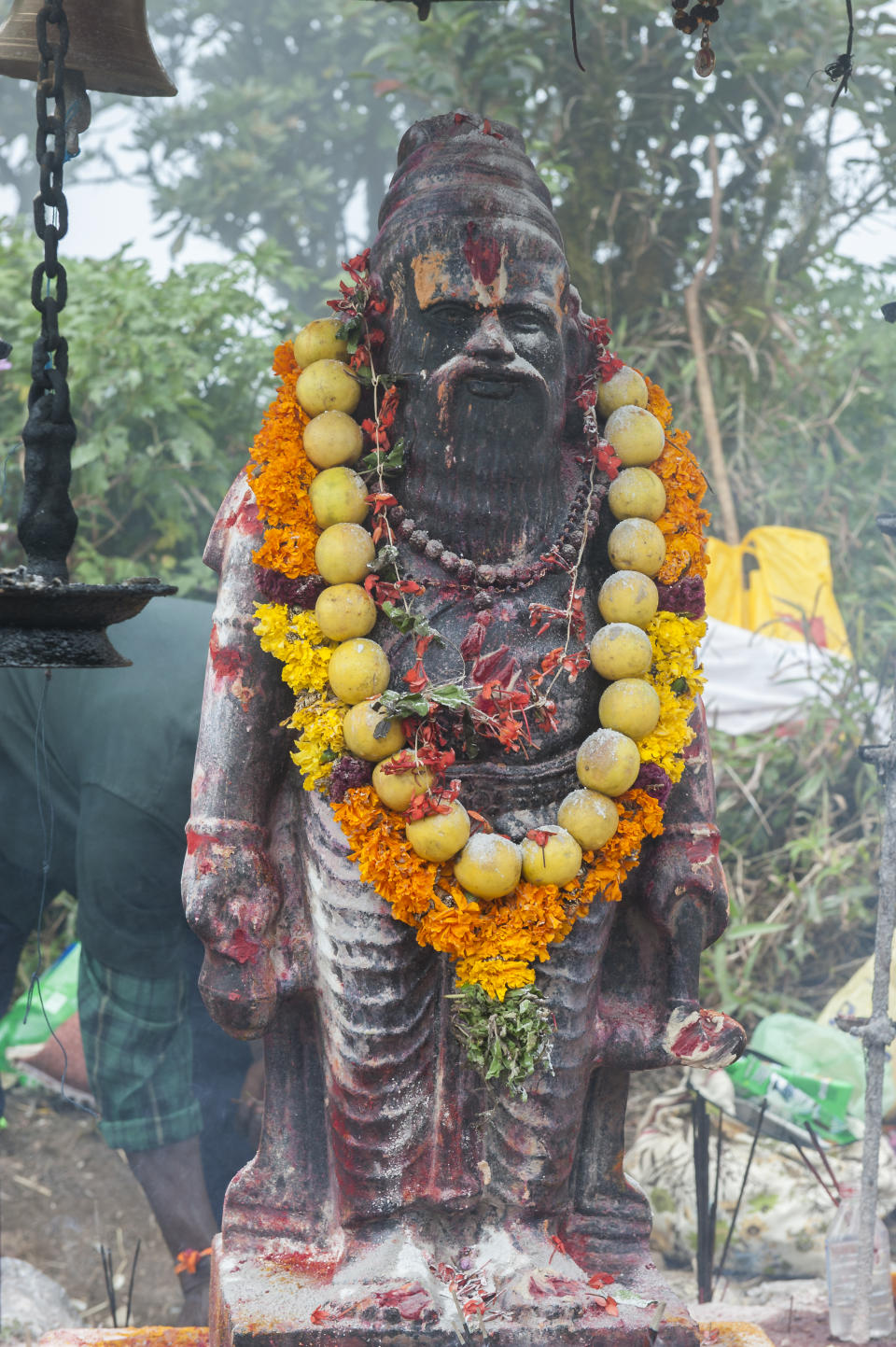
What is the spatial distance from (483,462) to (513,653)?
355 mm

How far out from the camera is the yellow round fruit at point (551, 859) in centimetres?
230

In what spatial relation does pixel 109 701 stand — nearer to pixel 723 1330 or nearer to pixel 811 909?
pixel 723 1330

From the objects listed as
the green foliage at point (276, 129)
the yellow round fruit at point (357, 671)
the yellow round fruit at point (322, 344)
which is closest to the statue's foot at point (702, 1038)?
the yellow round fruit at point (357, 671)

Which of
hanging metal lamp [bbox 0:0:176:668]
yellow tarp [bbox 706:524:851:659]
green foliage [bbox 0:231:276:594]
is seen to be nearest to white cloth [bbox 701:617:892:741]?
yellow tarp [bbox 706:524:851:659]

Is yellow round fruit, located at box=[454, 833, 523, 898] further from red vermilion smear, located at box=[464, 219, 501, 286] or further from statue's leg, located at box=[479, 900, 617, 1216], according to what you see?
red vermilion smear, located at box=[464, 219, 501, 286]

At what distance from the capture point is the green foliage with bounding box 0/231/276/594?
5301mm

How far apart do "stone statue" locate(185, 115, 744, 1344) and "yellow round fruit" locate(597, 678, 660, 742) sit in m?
0.07

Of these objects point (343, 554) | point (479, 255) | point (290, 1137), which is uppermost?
point (479, 255)

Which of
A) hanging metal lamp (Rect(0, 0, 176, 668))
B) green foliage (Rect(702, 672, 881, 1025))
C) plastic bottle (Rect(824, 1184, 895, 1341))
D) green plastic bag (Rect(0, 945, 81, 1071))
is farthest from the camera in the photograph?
green foliage (Rect(702, 672, 881, 1025))

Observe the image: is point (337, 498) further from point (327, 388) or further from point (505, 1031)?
point (505, 1031)

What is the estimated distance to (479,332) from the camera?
2389mm

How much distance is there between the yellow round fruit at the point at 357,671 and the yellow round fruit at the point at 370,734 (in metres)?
0.02

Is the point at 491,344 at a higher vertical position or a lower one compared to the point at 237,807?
higher

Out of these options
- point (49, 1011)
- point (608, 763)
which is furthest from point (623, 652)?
point (49, 1011)
